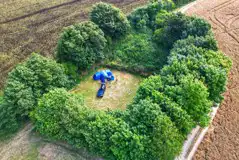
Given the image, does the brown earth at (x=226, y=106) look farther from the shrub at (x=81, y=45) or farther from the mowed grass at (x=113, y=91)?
the shrub at (x=81, y=45)

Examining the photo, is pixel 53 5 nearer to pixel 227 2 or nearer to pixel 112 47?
pixel 112 47

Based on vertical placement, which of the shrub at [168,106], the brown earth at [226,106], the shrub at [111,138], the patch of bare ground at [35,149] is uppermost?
the shrub at [168,106]

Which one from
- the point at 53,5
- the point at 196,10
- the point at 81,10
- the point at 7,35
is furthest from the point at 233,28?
the point at 7,35

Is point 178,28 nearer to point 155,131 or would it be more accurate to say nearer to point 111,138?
point 155,131

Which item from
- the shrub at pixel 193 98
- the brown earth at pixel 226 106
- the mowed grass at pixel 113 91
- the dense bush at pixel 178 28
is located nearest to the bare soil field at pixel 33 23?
the mowed grass at pixel 113 91

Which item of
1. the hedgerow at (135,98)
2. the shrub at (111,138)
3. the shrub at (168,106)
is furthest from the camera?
the shrub at (168,106)

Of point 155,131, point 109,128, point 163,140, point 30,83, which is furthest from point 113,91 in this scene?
point 163,140

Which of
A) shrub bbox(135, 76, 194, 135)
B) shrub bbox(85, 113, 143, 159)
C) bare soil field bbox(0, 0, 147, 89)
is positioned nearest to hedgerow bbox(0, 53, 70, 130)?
bare soil field bbox(0, 0, 147, 89)
